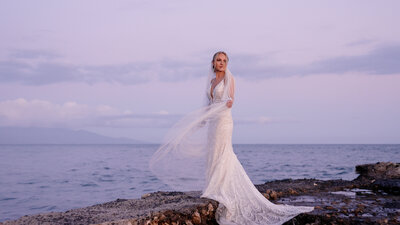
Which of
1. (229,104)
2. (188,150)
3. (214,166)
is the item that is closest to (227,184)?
(214,166)

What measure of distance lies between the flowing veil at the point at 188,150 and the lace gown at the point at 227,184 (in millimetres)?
125

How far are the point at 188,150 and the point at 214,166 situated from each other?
54 centimetres

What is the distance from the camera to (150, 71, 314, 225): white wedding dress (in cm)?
590

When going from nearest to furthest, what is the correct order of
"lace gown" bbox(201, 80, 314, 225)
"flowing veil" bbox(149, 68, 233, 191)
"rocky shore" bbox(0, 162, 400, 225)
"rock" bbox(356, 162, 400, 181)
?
"rocky shore" bbox(0, 162, 400, 225), "lace gown" bbox(201, 80, 314, 225), "flowing veil" bbox(149, 68, 233, 191), "rock" bbox(356, 162, 400, 181)

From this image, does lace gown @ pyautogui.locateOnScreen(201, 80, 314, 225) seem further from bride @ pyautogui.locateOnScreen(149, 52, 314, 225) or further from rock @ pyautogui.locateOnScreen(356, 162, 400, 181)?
rock @ pyautogui.locateOnScreen(356, 162, 400, 181)

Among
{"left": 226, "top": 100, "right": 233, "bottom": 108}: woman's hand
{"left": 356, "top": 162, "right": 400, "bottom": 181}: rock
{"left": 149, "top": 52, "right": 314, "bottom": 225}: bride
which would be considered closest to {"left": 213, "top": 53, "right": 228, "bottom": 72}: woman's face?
{"left": 149, "top": 52, "right": 314, "bottom": 225}: bride

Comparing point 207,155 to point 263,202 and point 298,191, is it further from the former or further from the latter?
point 298,191

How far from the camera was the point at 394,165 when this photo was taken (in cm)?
1216

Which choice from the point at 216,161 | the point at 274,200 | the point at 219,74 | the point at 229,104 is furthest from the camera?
the point at 274,200

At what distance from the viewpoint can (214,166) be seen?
6105mm

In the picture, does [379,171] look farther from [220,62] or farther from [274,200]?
[220,62]

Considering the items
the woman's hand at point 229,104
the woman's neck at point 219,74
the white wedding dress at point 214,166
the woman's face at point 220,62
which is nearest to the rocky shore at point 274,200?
the white wedding dress at point 214,166

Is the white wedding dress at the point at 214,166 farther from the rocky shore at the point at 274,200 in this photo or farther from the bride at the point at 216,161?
the rocky shore at the point at 274,200

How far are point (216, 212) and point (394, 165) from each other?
28.8 feet
